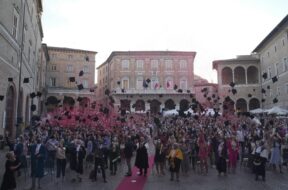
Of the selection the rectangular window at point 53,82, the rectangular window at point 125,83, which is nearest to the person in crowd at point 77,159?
the rectangular window at point 125,83

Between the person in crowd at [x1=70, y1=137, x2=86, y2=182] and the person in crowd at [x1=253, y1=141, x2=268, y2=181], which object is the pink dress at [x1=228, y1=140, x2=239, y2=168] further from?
the person in crowd at [x1=70, y1=137, x2=86, y2=182]

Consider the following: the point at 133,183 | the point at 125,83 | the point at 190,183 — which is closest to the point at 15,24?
the point at 133,183

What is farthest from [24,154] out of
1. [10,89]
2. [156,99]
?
[156,99]

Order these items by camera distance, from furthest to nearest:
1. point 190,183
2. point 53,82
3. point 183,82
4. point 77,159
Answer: point 53,82 < point 183,82 < point 77,159 < point 190,183

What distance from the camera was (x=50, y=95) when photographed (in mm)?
54938

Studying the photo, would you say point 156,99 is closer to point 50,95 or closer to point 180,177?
point 50,95

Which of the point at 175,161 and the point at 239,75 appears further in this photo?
the point at 239,75

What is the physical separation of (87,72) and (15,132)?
39644mm

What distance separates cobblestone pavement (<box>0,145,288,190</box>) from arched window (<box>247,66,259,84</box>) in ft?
129

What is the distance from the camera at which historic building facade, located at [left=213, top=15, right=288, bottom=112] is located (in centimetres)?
3884

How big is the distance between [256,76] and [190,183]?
42.7 meters

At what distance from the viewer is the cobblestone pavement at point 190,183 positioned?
10.2m

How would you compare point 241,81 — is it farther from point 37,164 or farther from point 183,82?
point 37,164

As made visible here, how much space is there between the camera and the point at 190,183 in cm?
1092
